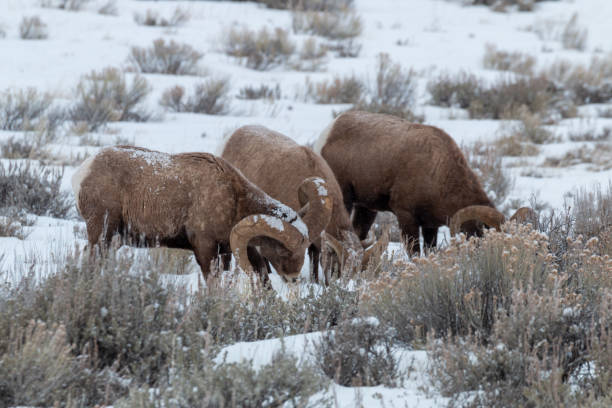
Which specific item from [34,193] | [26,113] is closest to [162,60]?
[26,113]

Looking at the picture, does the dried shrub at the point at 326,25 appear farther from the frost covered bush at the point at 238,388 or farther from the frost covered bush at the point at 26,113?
the frost covered bush at the point at 238,388

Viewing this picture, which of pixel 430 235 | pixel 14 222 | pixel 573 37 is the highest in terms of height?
pixel 573 37

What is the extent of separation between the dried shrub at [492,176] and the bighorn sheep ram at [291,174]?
3881 millimetres

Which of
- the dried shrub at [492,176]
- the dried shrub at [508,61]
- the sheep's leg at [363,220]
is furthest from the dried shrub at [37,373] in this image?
the dried shrub at [508,61]

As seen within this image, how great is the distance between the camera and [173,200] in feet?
21.4

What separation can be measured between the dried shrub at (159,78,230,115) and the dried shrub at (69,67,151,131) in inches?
17.5

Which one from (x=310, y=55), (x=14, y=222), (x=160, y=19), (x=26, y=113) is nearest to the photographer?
(x=14, y=222)

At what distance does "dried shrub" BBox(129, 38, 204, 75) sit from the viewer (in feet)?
54.4

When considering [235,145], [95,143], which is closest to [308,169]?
[235,145]

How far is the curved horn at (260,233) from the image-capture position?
19.3ft

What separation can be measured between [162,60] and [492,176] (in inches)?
321

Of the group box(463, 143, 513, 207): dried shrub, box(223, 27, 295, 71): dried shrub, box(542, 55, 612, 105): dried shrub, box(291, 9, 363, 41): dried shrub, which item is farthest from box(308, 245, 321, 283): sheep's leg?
box(291, 9, 363, 41): dried shrub

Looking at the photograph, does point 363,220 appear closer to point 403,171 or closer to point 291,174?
point 403,171

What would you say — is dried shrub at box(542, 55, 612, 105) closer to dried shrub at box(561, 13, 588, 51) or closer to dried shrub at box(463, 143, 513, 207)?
dried shrub at box(561, 13, 588, 51)
